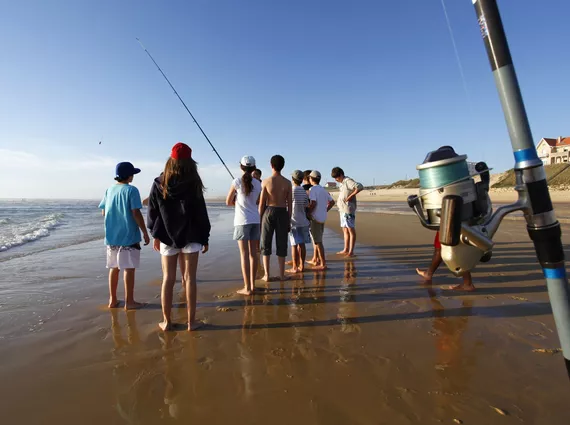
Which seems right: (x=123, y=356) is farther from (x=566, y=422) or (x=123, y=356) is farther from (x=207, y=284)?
(x=566, y=422)

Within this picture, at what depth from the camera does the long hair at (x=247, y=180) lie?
453 centimetres

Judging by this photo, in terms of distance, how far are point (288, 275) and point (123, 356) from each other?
10.5ft

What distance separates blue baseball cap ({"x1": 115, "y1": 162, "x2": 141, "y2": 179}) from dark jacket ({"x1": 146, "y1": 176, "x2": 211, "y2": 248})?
863mm

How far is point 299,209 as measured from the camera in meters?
5.92

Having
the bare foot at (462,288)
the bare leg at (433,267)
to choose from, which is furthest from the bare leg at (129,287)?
the bare foot at (462,288)

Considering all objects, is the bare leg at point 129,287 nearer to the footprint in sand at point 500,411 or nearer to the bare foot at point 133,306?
the bare foot at point 133,306

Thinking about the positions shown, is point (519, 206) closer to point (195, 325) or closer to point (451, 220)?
point (451, 220)

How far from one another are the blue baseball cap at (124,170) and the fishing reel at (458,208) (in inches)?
139

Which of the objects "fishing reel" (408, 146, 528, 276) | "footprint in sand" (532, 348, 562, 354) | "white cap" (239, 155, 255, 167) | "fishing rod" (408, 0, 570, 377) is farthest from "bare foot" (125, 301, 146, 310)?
"footprint in sand" (532, 348, 562, 354)

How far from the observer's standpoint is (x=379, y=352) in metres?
2.75

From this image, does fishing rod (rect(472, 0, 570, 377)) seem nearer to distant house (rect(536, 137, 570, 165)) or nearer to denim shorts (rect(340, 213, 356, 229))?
denim shorts (rect(340, 213, 356, 229))

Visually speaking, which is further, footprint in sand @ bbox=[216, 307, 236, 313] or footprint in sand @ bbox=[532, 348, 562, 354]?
footprint in sand @ bbox=[216, 307, 236, 313]

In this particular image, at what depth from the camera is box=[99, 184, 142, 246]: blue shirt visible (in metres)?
3.87

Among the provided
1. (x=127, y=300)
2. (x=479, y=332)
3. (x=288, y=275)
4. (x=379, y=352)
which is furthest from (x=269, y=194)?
(x=479, y=332)
